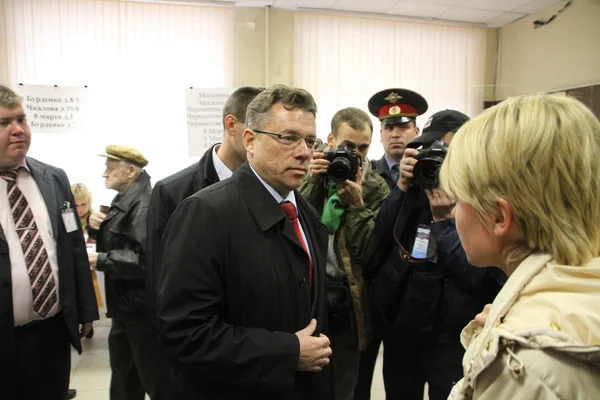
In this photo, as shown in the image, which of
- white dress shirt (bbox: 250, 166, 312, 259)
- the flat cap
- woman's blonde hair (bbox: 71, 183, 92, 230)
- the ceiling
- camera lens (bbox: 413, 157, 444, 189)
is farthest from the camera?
the ceiling

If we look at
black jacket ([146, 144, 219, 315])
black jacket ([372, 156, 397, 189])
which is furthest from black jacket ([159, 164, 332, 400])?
black jacket ([372, 156, 397, 189])

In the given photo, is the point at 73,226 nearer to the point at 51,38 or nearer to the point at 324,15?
the point at 51,38

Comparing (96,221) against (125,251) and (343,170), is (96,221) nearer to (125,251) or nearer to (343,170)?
(125,251)

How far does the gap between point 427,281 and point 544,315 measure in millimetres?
900

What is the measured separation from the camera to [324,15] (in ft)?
13.0

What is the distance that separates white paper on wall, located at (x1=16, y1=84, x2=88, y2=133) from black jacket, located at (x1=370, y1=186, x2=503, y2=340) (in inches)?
124

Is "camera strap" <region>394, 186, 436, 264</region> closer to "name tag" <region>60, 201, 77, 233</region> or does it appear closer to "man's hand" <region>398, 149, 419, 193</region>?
"man's hand" <region>398, 149, 419, 193</region>

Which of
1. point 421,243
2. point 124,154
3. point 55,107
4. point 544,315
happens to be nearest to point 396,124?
point 421,243

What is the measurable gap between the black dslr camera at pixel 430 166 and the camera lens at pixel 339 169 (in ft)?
1.06

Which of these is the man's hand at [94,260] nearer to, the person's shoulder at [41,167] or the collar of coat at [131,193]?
the collar of coat at [131,193]

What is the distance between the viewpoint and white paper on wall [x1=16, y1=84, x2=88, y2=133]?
11.7ft

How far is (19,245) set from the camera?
1.55 m

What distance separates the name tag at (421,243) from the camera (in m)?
1.46

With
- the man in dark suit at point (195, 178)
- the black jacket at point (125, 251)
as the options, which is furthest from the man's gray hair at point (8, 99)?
the black jacket at point (125, 251)
